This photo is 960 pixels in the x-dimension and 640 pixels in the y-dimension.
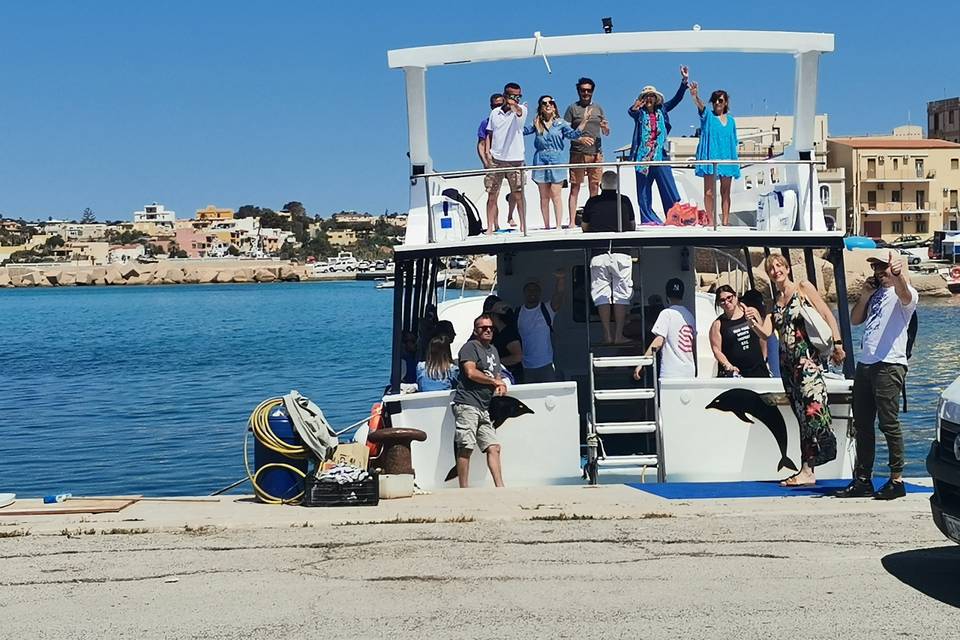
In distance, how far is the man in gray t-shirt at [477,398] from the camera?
37.2 ft

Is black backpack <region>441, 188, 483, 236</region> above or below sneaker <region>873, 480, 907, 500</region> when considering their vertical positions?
above

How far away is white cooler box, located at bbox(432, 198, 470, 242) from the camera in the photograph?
42.3 feet

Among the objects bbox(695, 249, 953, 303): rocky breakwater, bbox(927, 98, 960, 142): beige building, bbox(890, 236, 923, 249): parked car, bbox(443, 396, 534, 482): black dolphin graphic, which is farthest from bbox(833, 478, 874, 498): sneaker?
bbox(927, 98, 960, 142): beige building

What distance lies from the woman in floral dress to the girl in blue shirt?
3.16 metres

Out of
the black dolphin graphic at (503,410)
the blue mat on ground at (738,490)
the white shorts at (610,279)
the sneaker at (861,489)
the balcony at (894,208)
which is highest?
the balcony at (894,208)

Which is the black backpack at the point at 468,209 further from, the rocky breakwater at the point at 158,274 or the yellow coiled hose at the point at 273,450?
the rocky breakwater at the point at 158,274

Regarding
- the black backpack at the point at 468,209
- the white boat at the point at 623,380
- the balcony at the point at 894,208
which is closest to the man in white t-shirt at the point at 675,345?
the white boat at the point at 623,380

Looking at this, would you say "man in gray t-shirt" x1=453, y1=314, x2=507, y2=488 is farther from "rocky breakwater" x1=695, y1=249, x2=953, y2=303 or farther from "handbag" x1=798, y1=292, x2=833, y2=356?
"rocky breakwater" x1=695, y1=249, x2=953, y2=303

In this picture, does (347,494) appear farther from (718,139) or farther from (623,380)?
(718,139)

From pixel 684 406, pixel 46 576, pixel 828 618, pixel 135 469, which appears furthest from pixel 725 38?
pixel 135 469

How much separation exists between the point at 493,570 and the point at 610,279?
18.1 ft

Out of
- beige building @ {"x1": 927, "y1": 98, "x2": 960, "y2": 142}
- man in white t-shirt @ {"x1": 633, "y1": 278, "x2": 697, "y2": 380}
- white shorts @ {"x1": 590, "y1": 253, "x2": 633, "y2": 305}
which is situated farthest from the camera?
beige building @ {"x1": 927, "y1": 98, "x2": 960, "y2": 142}

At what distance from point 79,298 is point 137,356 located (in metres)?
97.3

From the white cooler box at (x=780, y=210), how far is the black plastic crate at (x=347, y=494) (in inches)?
205
